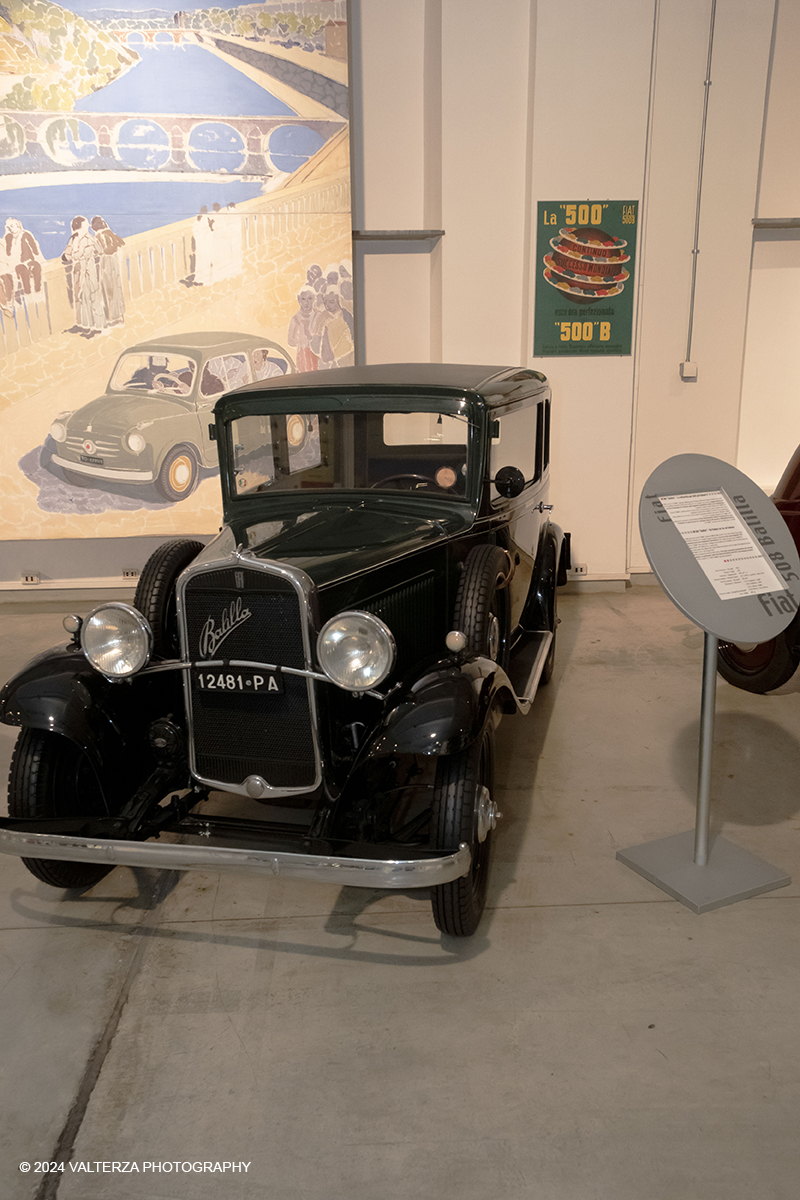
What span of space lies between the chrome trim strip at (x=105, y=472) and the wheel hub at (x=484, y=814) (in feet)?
14.5

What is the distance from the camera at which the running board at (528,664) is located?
3459 mm

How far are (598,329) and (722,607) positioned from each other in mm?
4168

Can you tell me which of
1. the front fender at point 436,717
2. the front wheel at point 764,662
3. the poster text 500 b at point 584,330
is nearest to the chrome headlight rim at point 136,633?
the front fender at point 436,717

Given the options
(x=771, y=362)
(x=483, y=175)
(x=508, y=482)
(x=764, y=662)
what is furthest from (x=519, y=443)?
(x=771, y=362)

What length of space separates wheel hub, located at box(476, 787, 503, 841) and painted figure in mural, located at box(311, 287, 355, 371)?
4.25 m

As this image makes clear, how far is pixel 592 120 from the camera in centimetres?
588

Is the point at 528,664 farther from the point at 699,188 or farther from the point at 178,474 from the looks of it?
the point at 699,188

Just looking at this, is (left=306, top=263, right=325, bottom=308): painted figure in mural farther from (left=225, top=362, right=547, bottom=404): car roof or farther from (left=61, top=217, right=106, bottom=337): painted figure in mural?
(left=225, top=362, right=547, bottom=404): car roof

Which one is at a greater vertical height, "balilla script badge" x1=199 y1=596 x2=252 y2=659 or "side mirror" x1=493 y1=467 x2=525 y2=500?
"side mirror" x1=493 y1=467 x2=525 y2=500

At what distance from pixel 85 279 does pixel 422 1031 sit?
5.46m

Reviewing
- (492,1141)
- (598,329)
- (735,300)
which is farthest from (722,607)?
(735,300)

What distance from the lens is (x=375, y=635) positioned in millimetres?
2387

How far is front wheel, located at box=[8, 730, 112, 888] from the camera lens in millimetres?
2629

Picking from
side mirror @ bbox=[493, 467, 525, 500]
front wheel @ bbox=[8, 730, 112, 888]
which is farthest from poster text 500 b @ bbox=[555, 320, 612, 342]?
front wheel @ bbox=[8, 730, 112, 888]
